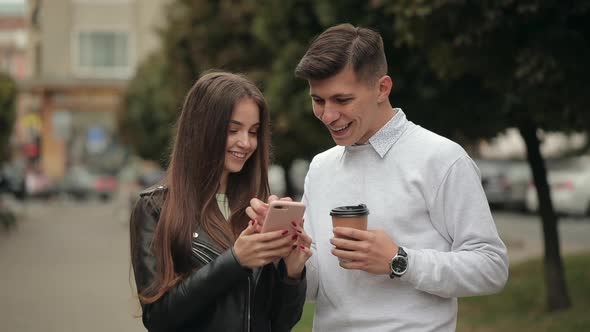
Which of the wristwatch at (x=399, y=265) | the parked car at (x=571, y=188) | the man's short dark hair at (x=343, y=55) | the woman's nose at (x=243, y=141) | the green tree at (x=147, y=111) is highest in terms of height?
the man's short dark hair at (x=343, y=55)

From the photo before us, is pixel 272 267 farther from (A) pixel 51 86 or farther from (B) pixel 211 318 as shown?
(A) pixel 51 86

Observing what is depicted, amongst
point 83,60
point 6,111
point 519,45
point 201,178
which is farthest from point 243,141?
point 83,60

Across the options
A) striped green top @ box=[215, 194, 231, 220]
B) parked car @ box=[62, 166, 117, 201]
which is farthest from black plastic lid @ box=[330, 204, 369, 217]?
parked car @ box=[62, 166, 117, 201]

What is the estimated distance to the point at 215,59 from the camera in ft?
78.9

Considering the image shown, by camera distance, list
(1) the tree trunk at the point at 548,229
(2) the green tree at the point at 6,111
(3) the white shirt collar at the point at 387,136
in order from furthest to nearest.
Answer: (2) the green tree at the point at 6,111 < (1) the tree trunk at the point at 548,229 < (3) the white shirt collar at the point at 387,136

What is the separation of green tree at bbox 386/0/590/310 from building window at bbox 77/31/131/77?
53283 millimetres

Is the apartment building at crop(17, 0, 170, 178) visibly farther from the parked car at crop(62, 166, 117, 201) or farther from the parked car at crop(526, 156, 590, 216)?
the parked car at crop(526, 156, 590, 216)

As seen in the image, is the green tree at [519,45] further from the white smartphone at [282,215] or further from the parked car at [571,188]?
the parked car at [571,188]

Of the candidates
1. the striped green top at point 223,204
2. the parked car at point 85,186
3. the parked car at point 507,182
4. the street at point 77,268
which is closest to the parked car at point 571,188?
the street at point 77,268

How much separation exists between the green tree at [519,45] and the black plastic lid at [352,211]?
524 cm

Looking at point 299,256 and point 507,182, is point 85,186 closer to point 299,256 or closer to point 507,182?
point 507,182

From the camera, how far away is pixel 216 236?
3.61 meters

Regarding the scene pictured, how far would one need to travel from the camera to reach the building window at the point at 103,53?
6178 centimetres

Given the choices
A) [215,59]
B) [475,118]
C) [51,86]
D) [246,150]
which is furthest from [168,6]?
[51,86]
